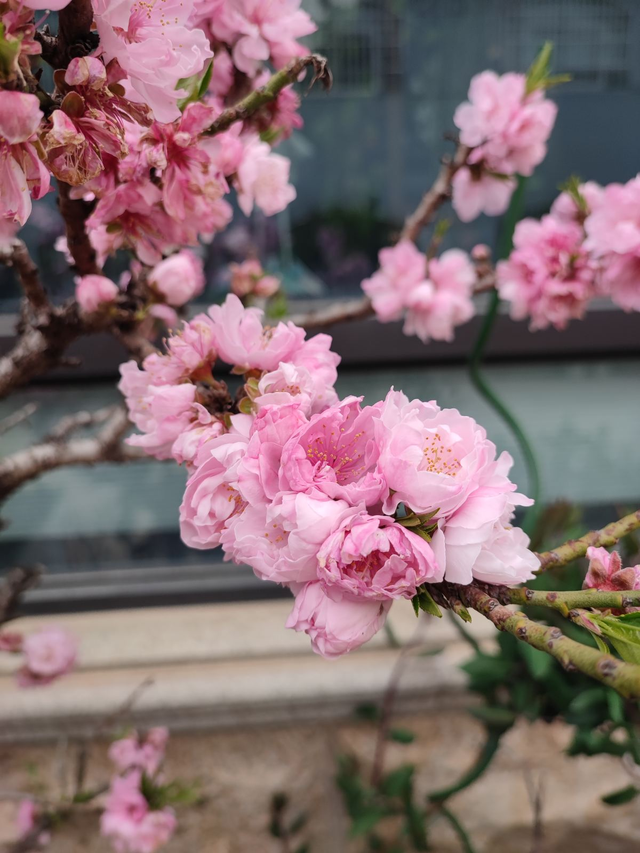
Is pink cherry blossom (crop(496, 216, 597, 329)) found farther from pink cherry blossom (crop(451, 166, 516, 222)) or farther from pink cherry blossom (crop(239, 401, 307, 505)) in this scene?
pink cherry blossom (crop(239, 401, 307, 505))

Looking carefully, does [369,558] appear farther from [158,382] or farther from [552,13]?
[552,13]

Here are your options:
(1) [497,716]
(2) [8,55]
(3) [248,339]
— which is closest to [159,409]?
(3) [248,339]

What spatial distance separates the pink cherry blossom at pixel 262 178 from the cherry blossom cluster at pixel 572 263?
0.28 meters

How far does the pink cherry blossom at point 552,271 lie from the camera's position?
0.64 metres

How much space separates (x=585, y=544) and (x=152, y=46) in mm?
279

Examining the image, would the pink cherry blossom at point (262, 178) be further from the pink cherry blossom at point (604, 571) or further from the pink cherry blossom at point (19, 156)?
the pink cherry blossom at point (604, 571)

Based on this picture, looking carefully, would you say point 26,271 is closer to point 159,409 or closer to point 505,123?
point 159,409

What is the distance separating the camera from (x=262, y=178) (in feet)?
1.61

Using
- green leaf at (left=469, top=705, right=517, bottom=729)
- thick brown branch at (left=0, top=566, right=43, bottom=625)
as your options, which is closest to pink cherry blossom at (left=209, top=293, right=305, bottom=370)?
thick brown branch at (left=0, top=566, right=43, bottom=625)

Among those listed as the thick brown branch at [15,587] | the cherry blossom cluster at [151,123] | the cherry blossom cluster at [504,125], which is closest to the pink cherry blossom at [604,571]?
the cherry blossom cluster at [151,123]

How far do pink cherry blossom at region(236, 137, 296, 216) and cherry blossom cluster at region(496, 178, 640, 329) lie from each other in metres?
0.28

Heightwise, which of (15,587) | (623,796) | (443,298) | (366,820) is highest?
(443,298)

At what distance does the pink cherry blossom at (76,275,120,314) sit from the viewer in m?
0.41

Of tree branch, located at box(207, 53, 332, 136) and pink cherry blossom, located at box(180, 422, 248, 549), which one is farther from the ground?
tree branch, located at box(207, 53, 332, 136)
